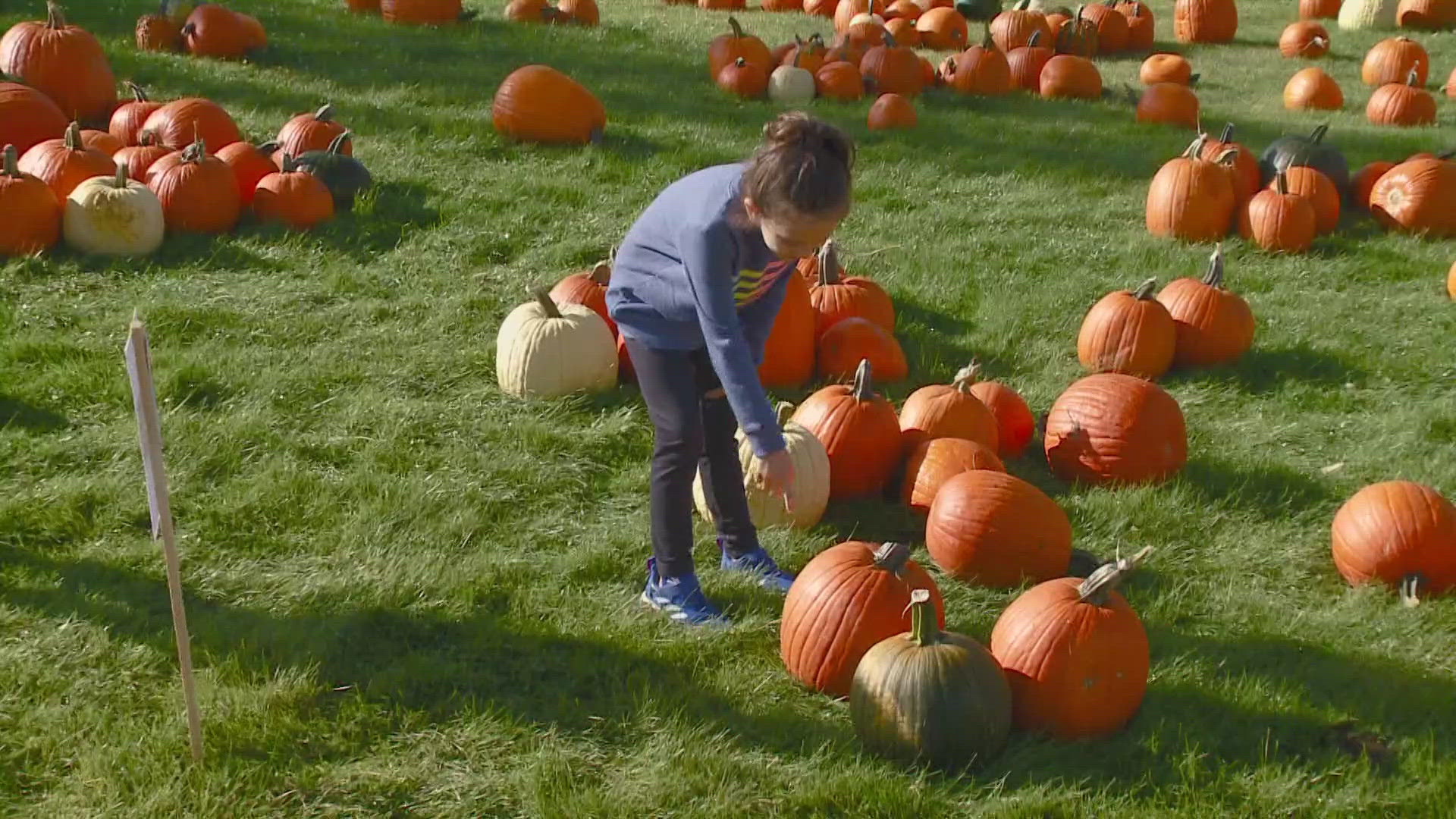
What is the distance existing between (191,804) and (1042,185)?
699cm

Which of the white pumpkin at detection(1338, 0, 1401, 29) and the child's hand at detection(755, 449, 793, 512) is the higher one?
the white pumpkin at detection(1338, 0, 1401, 29)

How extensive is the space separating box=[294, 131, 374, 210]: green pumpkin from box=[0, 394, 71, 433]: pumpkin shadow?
8.30 feet

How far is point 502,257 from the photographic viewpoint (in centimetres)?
741

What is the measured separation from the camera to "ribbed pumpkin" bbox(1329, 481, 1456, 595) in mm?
4562

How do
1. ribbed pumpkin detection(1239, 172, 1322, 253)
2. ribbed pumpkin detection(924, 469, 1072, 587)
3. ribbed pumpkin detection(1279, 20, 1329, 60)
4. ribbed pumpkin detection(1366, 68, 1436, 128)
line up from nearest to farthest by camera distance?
1. ribbed pumpkin detection(924, 469, 1072, 587)
2. ribbed pumpkin detection(1239, 172, 1322, 253)
3. ribbed pumpkin detection(1366, 68, 1436, 128)
4. ribbed pumpkin detection(1279, 20, 1329, 60)

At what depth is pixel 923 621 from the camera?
3637mm

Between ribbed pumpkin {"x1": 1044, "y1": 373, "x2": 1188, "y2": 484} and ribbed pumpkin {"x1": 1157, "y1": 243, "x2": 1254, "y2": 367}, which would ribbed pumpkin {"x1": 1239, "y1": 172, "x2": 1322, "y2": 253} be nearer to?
ribbed pumpkin {"x1": 1157, "y1": 243, "x2": 1254, "y2": 367}

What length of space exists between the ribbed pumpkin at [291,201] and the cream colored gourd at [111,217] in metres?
0.63

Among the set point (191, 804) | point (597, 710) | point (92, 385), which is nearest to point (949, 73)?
point (92, 385)

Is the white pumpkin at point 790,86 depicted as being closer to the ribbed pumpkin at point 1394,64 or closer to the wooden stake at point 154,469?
the ribbed pumpkin at point 1394,64

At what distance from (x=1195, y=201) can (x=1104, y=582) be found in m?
4.69

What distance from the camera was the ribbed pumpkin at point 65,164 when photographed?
23.2 feet

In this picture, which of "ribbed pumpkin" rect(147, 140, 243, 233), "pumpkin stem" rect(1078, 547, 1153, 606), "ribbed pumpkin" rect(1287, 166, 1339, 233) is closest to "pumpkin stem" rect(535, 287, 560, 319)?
"ribbed pumpkin" rect(147, 140, 243, 233)

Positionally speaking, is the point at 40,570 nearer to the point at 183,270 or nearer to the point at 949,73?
the point at 183,270
